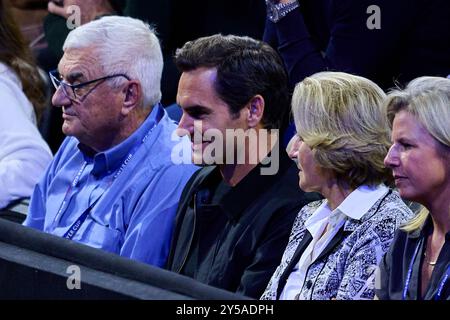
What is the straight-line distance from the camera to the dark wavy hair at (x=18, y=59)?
5.21 meters

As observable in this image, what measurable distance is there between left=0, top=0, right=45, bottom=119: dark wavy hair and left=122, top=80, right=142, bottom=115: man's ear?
100 centimetres

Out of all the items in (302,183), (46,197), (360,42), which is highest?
(360,42)

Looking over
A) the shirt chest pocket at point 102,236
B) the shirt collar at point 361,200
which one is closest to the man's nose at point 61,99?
the shirt chest pocket at point 102,236

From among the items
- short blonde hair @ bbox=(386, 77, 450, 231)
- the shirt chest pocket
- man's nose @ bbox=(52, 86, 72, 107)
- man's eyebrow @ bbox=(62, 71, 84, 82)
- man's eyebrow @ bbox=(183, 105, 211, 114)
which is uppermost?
short blonde hair @ bbox=(386, 77, 450, 231)

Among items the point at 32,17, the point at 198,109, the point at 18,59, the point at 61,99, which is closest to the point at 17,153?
the point at 18,59

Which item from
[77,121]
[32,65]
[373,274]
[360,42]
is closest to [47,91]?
[32,65]

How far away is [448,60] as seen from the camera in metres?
4.37

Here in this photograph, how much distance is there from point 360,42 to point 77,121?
3.52 feet

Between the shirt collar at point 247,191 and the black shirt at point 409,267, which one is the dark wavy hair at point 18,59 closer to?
the shirt collar at point 247,191

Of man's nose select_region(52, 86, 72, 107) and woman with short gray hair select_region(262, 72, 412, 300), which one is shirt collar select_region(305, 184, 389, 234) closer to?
woman with short gray hair select_region(262, 72, 412, 300)

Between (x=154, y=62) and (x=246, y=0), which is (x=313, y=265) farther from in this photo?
(x=246, y=0)

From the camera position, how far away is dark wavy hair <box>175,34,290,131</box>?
396cm

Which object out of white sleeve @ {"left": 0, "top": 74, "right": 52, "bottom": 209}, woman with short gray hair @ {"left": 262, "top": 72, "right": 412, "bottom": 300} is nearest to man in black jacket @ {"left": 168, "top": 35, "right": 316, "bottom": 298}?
woman with short gray hair @ {"left": 262, "top": 72, "right": 412, "bottom": 300}

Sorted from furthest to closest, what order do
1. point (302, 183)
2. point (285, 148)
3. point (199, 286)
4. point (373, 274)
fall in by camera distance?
1. point (285, 148)
2. point (302, 183)
3. point (373, 274)
4. point (199, 286)
